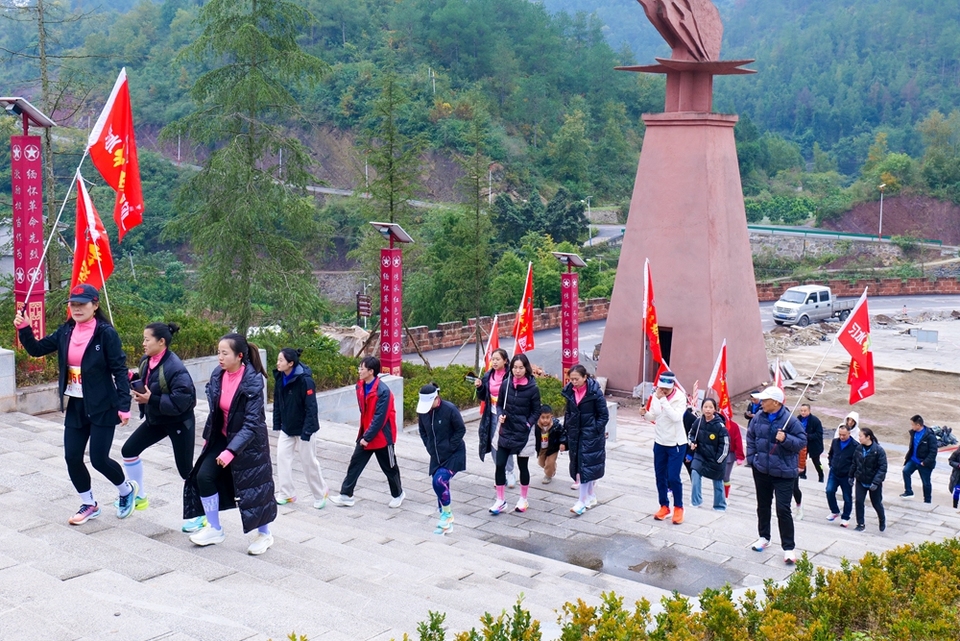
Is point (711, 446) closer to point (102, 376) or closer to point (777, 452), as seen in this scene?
point (777, 452)

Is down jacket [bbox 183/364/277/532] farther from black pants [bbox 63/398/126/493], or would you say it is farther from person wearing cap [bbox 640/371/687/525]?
person wearing cap [bbox 640/371/687/525]

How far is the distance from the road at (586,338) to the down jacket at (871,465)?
10263 millimetres

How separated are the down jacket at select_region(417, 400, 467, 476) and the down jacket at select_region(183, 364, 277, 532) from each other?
1573mm

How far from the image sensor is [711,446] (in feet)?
26.4

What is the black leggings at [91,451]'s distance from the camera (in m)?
5.69

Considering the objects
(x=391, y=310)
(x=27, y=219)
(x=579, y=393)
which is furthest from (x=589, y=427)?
(x=27, y=219)

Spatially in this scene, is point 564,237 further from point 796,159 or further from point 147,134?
point 796,159

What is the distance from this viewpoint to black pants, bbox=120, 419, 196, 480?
5.88m

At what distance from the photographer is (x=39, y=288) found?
30.6ft

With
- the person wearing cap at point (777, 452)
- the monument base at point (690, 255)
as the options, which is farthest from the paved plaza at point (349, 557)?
the monument base at point (690, 255)

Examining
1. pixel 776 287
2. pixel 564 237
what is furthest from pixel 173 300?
pixel 776 287

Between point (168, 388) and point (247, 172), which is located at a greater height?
point (247, 172)

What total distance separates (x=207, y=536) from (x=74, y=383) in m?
1.11

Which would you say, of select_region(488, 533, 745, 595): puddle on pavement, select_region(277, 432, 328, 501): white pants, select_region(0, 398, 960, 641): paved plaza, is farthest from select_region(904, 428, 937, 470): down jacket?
select_region(277, 432, 328, 501): white pants
